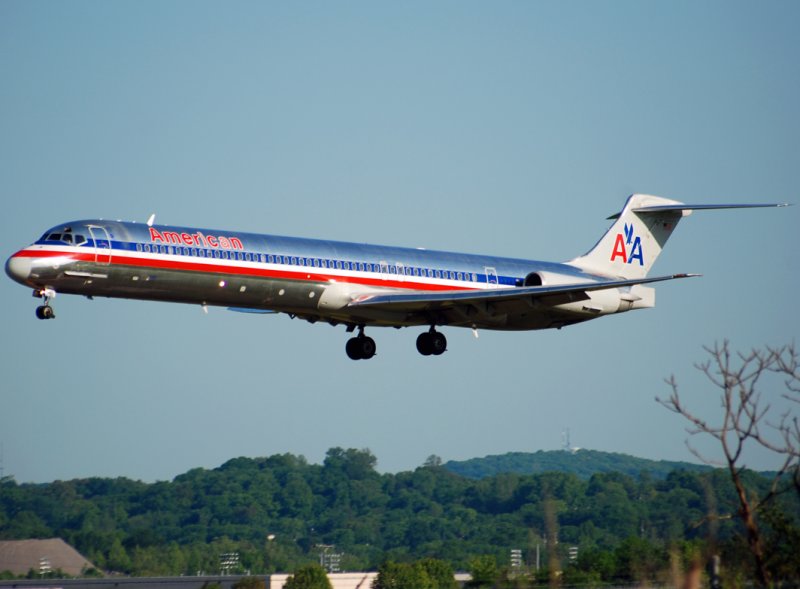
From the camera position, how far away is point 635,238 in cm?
4359

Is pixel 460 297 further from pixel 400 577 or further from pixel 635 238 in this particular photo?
pixel 635 238

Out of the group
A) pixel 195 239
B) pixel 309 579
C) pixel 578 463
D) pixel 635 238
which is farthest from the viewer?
pixel 578 463

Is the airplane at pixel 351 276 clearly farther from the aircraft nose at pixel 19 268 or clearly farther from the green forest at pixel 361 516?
the green forest at pixel 361 516

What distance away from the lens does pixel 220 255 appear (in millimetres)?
32562

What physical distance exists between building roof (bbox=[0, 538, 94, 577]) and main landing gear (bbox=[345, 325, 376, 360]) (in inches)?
523

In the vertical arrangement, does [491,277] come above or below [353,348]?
above

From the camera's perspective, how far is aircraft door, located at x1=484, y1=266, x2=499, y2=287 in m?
38.4

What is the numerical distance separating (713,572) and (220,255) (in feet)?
66.1

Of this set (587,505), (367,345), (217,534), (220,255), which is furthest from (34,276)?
(217,534)

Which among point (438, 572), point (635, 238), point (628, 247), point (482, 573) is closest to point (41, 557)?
point (438, 572)

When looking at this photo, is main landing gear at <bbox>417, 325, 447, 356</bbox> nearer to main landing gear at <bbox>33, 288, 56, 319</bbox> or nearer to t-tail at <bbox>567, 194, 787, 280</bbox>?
t-tail at <bbox>567, 194, 787, 280</bbox>

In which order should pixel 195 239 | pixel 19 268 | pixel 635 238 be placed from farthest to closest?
pixel 635 238
pixel 195 239
pixel 19 268

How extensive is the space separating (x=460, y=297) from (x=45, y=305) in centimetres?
1146

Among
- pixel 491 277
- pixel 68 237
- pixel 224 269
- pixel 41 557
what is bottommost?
pixel 41 557
